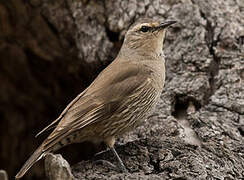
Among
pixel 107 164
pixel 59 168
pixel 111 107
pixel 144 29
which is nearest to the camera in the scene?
pixel 59 168

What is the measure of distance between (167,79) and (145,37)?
461 mm

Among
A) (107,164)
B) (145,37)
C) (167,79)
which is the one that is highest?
(145,37)

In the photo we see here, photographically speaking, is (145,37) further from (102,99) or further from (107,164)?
(107,164)

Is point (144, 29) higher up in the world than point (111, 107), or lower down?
higher up

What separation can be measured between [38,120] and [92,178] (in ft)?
10.5

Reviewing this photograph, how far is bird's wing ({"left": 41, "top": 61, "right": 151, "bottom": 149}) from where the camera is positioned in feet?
13.9

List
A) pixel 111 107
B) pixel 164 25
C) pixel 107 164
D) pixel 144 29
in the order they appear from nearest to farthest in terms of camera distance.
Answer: pixel 107 164 → pixel 111 107 → pixel 164 25 → pixel 144 29

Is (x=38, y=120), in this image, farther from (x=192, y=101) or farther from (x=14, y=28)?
(x=192, y=101)

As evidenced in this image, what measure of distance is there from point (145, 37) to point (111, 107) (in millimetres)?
1000

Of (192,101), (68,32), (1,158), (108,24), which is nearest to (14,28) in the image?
(68,32)

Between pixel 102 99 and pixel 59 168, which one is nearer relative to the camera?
pixel 59 168

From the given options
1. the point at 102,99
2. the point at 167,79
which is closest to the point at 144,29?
the point at 167,79

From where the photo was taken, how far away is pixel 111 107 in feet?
14.5

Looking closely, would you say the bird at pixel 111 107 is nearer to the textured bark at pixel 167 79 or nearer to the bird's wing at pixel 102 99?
the bird's wing at pixel 102 99
